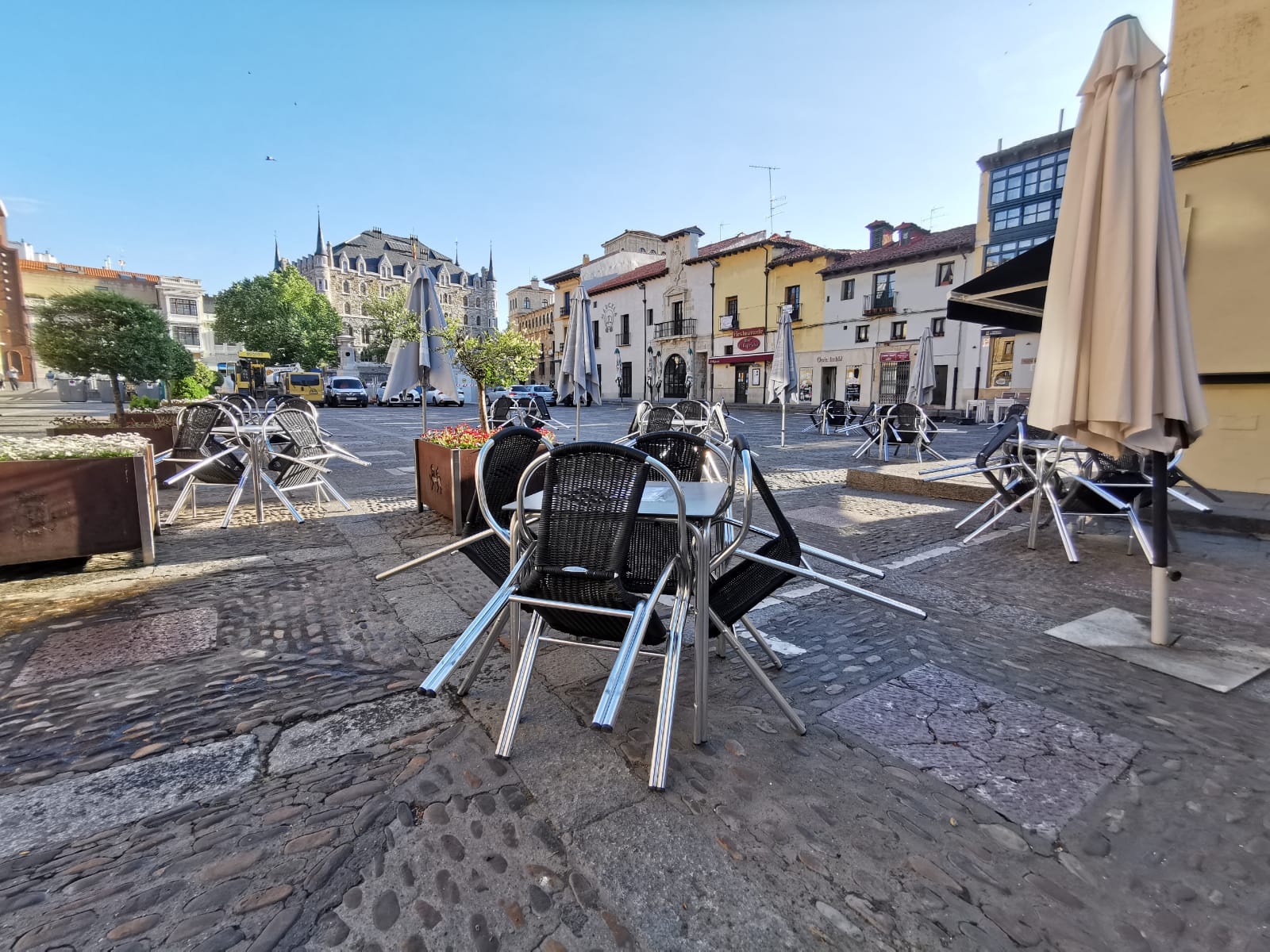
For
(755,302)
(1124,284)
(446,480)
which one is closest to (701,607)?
(1124,284)

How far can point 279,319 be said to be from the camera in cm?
4359

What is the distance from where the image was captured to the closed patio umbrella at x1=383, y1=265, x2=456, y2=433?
812cm

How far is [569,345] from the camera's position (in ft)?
31.7

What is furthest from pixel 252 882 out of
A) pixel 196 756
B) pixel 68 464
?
pixel 68 464

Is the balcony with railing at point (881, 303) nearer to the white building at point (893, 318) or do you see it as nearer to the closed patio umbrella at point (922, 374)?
the white building at point (893, 318)

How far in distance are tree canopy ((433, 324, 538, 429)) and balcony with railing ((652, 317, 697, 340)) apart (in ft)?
97.4

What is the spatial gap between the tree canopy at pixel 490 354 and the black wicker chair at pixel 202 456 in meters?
3.36

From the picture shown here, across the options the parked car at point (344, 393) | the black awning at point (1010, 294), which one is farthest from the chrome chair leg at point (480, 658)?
the parked car at point (344, 393)

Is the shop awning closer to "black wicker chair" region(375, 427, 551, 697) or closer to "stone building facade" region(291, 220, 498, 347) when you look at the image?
"black wicker chair" region(375, 427, 551, 697)

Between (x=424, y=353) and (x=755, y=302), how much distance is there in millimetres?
28988

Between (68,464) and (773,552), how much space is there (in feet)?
15.1

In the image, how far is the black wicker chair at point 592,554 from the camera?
201 centimetres

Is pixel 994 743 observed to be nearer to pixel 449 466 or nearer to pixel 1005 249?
pixel 449 466

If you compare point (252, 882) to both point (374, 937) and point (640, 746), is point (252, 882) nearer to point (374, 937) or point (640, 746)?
point (374, 937)
